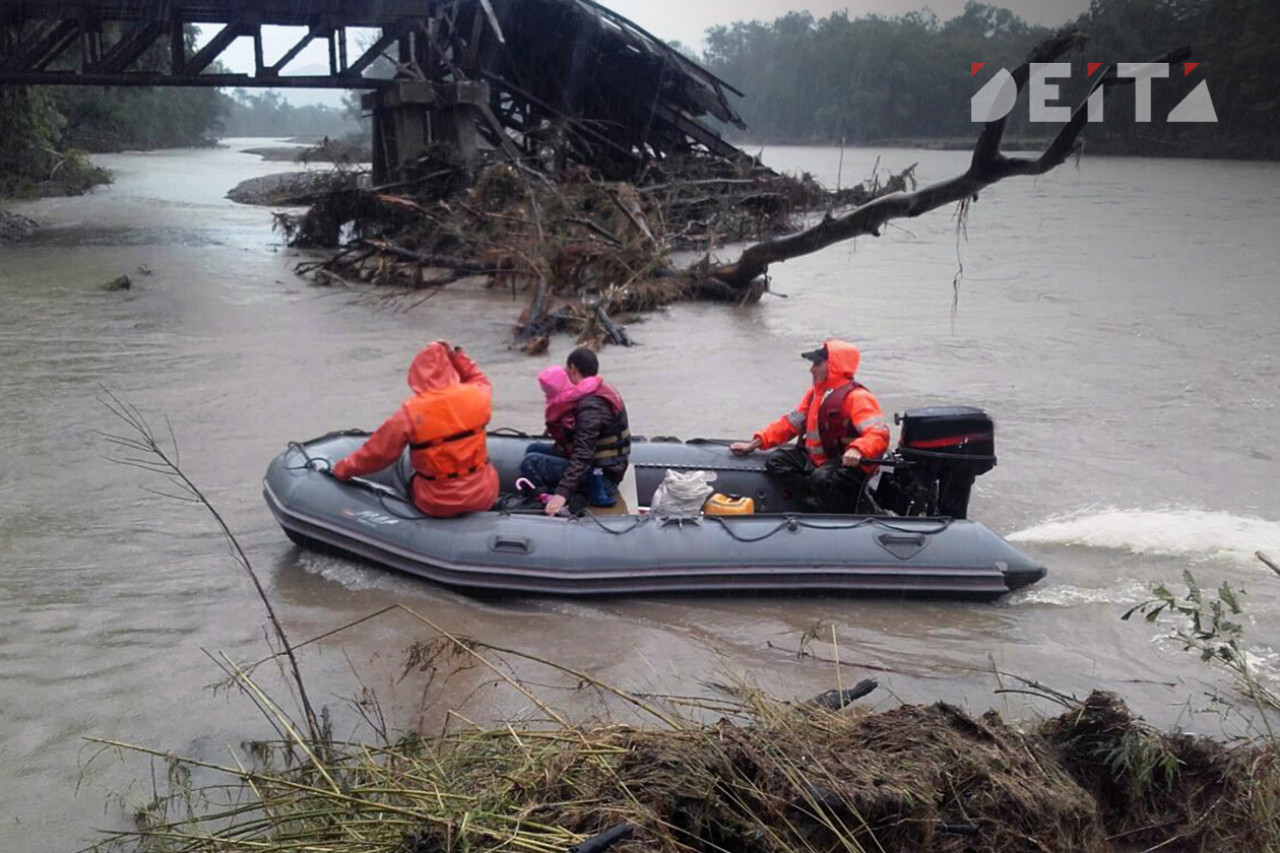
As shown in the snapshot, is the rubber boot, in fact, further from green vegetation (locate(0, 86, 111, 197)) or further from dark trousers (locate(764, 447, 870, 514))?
green vegetation (locate(0, 86, 111, 197))

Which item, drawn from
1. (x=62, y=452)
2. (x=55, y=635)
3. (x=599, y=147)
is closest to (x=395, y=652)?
(x=55, y=635)

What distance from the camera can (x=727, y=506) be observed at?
253 inches

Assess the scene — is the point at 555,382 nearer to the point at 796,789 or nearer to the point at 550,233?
the point at 796,789

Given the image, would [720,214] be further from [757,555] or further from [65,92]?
[65,92]

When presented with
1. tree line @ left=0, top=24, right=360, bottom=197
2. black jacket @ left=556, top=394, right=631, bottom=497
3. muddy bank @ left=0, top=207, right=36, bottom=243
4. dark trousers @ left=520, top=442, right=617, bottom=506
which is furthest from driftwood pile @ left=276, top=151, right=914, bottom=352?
tree line @ left=0, top=24, right=360, bottom=197

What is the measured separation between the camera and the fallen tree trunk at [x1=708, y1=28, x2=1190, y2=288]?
7293 millimetres

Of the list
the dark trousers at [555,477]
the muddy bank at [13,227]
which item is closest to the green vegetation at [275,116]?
the muddy bank at [13,227]

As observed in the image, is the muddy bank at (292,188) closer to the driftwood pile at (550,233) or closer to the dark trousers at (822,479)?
the driftwood pile at (550,233)

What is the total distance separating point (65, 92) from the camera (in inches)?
1797

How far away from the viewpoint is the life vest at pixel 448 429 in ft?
18.8

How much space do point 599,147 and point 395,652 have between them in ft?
63.4

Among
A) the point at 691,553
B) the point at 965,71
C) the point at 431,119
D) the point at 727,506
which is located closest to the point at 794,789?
the point at 691,553

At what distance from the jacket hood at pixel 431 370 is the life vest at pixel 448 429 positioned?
4 centimetres

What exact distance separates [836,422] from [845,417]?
0.06 metres
